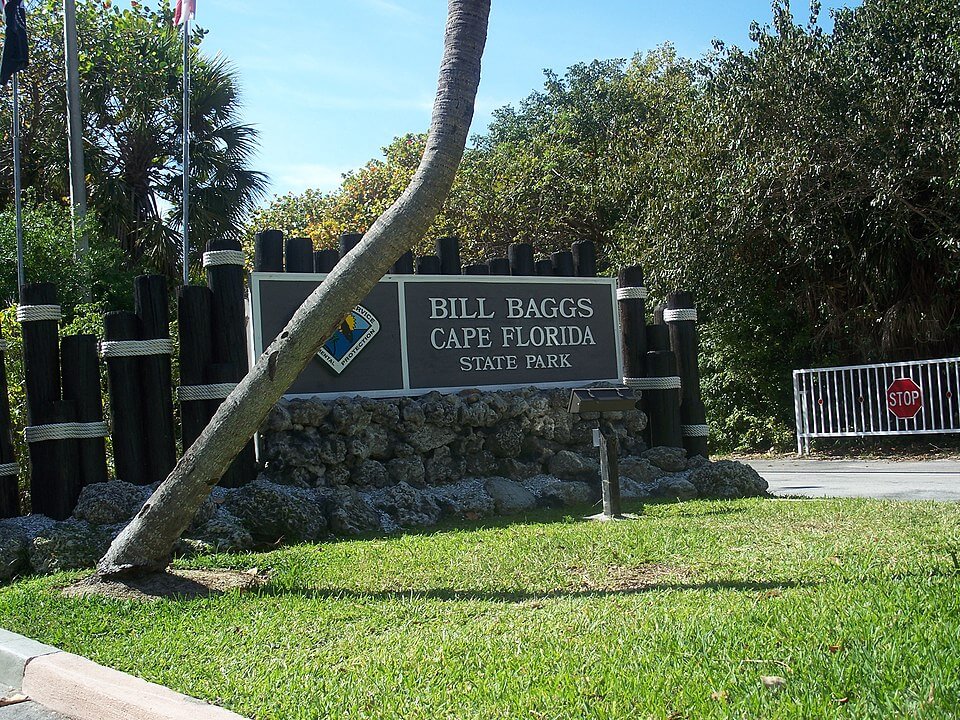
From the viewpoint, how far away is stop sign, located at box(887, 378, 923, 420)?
15.5 metres

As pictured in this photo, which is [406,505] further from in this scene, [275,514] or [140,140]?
[140,140]

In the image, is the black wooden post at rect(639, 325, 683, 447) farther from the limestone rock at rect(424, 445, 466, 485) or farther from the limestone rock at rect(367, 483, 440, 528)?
the limestone rock at rect(367, 483, 440, 528)

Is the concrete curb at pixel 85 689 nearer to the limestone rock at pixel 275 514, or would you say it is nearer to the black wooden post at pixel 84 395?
the limestone rock at pixel 275 514

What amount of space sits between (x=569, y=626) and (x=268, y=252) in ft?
18.0

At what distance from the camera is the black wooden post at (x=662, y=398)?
35.0ft

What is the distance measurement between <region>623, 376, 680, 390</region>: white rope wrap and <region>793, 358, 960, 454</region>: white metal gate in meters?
6.47

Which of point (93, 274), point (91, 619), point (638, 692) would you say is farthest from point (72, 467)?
point (93, 274)

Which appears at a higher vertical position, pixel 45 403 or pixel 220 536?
pixel 45 403

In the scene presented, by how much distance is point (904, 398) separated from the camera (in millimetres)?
15633

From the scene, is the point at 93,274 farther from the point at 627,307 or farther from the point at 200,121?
the point at 627,307

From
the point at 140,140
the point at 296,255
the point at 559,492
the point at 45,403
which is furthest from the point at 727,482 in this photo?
the point at 140,140

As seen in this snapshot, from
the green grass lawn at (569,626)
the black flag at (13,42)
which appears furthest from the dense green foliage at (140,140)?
the green grass lawn at (569,626)

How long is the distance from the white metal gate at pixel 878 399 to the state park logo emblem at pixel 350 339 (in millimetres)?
9837

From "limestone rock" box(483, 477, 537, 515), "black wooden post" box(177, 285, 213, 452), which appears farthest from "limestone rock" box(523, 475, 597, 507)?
"black wooden post" box(177, 285, 213, 452)
